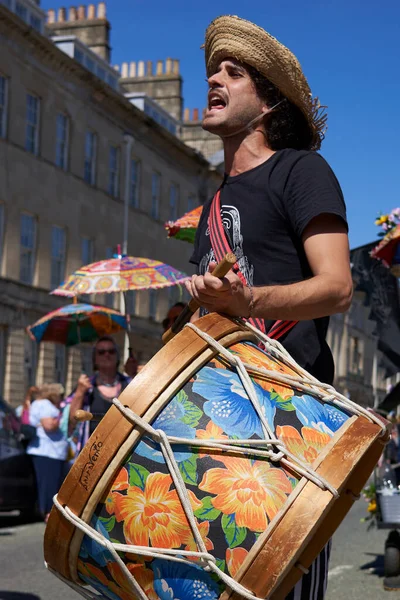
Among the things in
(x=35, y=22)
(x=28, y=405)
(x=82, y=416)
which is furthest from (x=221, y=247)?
(x=35, y=22)

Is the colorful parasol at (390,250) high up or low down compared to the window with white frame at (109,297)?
down

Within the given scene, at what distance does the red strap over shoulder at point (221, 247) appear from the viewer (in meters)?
2.55

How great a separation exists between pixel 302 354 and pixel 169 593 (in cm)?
80

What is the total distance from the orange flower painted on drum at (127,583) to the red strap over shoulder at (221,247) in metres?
0.75

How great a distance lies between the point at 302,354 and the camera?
256 centimetres

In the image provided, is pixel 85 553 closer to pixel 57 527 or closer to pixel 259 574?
pixel 57 527

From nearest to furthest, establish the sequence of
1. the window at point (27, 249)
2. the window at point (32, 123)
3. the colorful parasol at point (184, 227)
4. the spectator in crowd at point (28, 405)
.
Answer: the colorful parasol at point (184, 227)
the spectator in crowd at point (28, 405)
the window at point (27, 249)
the window at point (32, 123)

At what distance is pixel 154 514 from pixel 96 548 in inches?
5.8

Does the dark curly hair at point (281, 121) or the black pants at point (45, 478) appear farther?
the black pants at point (45, 478)

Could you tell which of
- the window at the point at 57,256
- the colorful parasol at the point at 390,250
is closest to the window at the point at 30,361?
the window at the point at 57,256

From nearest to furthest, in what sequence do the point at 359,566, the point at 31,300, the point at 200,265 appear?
the point at 200,265 → the point at 359,566 → the point at 31,300

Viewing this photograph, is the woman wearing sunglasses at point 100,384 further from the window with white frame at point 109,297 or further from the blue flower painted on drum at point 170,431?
the window with white frame at point 109,297

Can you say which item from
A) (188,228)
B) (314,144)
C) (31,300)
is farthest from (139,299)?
(314,144)

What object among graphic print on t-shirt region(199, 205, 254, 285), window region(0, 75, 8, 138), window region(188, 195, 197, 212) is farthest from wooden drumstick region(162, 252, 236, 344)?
window region(188, 195, 197, 212)
